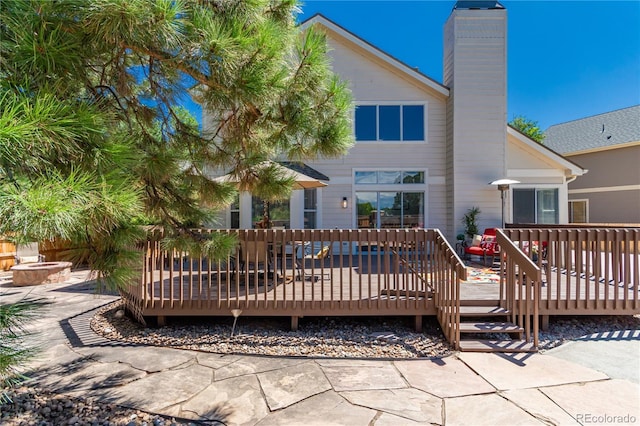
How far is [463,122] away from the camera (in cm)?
1027

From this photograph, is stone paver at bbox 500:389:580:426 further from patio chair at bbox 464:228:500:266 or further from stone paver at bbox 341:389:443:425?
patio chair at bbox 464:228:500:266

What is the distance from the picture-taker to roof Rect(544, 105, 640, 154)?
662 inches

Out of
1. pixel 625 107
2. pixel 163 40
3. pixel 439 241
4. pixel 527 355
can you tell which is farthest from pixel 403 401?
pixel 625 107

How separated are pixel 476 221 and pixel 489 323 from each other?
670 cm

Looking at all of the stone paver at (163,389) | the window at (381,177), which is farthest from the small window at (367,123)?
the stone paver at (163,389)

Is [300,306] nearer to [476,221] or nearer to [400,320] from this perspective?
[400,320]

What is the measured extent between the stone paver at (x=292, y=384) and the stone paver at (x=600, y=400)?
6.81ft

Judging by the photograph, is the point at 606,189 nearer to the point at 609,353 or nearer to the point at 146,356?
the point at 609,353

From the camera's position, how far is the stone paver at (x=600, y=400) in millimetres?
2527

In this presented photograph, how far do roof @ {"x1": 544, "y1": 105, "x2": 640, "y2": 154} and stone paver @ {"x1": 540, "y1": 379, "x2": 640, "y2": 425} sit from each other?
18.9 metres

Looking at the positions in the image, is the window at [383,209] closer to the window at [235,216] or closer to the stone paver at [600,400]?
the window at [235,216]

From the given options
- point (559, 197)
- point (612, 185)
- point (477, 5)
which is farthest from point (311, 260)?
point (612, 185)

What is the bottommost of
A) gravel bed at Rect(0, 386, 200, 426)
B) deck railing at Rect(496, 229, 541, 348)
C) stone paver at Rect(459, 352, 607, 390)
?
gravel bed at Rect(0, 386, 200, 426)

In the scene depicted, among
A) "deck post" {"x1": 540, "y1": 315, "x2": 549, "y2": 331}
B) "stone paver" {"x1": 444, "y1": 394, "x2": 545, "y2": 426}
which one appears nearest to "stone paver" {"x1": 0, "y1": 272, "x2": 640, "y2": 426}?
"stone paver" {"x1": 444, "y1": 394, "x2": 545, "y2": 426}
